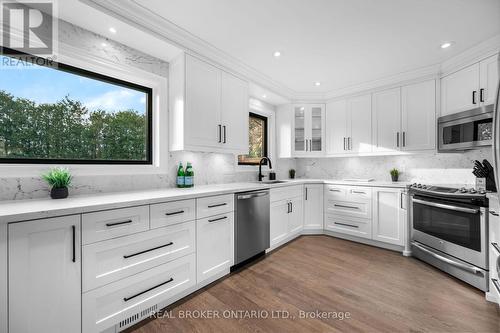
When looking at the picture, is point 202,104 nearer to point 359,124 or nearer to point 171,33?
point 171,33

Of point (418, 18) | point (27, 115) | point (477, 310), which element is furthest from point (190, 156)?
point (477, 310)

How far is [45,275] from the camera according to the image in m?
1.24

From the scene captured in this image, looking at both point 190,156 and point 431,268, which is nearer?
point 431,268

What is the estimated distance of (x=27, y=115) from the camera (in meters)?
1.74

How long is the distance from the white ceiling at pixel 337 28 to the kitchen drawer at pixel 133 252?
191 cm

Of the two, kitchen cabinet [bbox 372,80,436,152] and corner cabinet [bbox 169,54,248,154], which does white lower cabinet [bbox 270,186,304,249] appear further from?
kitchen cabinet [bbox 372,80,436,152]

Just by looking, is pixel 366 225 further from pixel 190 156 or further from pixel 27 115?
pixel 27 115

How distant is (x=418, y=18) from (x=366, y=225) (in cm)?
260

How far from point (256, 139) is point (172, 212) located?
2.50m

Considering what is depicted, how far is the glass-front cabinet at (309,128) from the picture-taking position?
13.4 feet

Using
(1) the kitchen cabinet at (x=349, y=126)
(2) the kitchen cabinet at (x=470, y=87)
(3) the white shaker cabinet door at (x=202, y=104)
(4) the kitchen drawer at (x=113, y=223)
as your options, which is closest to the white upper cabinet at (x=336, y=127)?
(1) the kitchen cabinet at (x=349, y=126)

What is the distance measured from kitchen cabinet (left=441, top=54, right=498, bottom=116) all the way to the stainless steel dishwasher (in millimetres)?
2678

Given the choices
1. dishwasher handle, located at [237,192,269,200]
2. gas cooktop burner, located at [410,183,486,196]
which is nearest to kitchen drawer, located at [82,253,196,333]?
dishwasher handle, located at [237,192,269,200]
